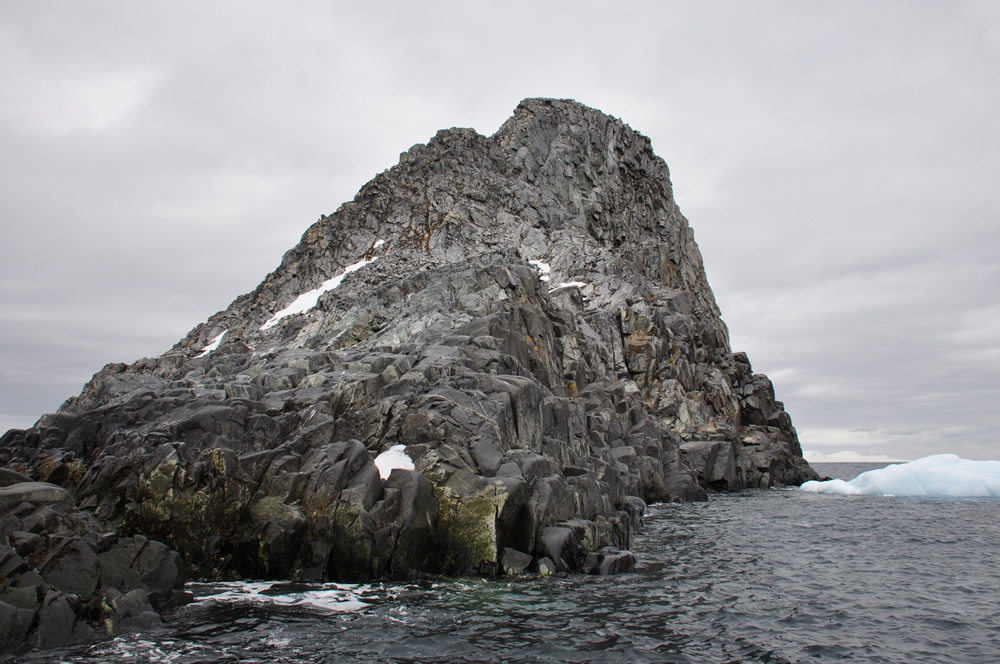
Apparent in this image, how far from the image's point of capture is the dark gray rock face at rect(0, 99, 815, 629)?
21.3 metres

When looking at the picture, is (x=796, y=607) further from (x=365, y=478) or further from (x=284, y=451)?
(x=284, y=451)

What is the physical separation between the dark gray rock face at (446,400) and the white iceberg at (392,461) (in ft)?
2.29

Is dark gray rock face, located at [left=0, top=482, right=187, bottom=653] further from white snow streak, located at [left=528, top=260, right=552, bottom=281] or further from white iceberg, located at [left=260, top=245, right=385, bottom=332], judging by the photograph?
white snow streak, located at [left=528, top=260, right=552, bottom=281]

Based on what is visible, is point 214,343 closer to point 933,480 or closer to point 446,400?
point 446,400

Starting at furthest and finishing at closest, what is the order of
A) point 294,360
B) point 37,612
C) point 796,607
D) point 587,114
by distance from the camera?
point 587,114
point 294,360
point 796,607
point 37,612

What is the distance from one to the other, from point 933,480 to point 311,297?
69.7 metres

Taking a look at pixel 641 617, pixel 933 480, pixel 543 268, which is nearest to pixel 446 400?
pixel 641 617

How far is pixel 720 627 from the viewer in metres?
16.1

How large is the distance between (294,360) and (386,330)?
14.6m

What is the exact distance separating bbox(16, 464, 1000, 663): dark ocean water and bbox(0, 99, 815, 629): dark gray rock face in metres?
1.96

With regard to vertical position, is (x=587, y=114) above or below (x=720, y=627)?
above

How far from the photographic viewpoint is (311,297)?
7875 centimetres

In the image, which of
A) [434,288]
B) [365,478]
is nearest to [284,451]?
[365,478]

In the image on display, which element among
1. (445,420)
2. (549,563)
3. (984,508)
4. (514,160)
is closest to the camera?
(549,563)
